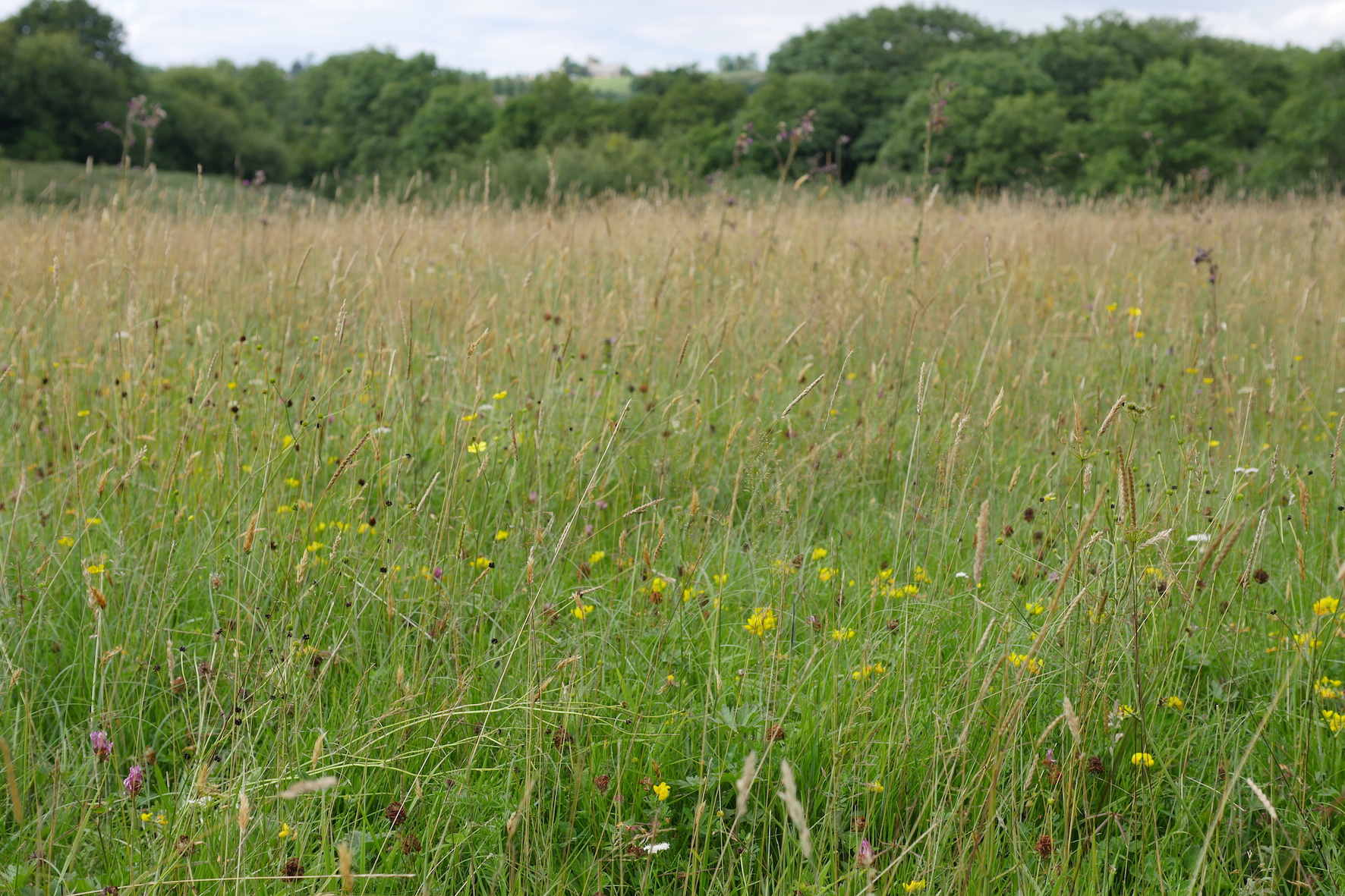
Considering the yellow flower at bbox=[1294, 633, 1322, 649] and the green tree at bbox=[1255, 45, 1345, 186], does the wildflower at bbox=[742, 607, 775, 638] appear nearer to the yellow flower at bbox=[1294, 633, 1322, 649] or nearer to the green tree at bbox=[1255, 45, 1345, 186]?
the yellow flower at bbox=[1294, 633, 1322, 649]

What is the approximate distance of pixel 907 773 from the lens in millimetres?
1481

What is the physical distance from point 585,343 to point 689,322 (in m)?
0.44

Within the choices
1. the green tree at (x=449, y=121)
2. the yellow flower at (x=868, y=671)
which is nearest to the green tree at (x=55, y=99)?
the green tree at (x=449, y=121)

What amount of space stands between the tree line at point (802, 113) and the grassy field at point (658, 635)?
1923 mm

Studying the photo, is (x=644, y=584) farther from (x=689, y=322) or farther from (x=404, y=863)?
(x=689, y=322)

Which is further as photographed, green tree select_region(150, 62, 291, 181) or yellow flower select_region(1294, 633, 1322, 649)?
green tree select_region(150, 62, 291, 181)

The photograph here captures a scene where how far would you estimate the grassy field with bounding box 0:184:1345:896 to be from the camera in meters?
1.28

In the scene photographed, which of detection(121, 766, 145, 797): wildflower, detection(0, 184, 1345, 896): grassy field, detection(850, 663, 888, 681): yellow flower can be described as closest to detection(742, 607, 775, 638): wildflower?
detection(0, 184, 1345, 896): grassy field

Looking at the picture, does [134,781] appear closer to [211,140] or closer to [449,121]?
[449,121]

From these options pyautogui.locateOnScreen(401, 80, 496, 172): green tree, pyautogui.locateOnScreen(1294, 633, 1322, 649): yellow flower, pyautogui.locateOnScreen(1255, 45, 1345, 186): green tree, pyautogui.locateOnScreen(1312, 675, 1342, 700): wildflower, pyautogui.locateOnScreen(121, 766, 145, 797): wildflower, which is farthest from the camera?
pyautogui.locateOnScreen(401, 80, 496, 172): green tree

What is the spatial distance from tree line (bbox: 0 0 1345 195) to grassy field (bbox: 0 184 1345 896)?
1.92 meters

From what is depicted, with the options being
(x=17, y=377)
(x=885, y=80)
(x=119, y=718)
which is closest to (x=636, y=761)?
(x=119, y=718)

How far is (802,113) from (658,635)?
9525 mm

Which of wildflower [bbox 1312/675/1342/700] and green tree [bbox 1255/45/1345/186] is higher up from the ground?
green tree [bbox 1255/45/1345/186]
